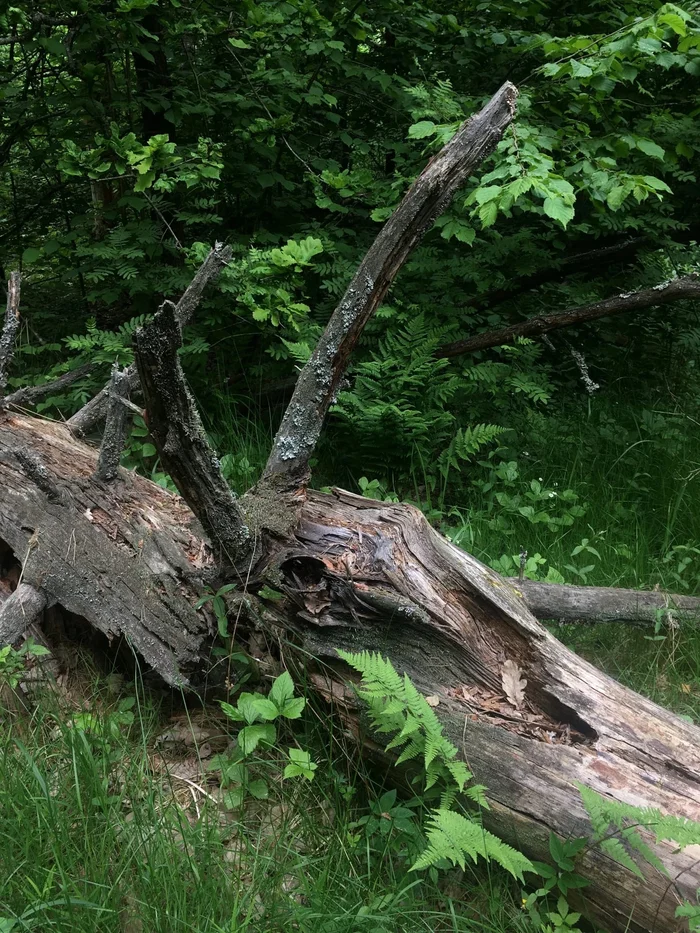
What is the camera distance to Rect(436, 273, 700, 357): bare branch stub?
3660 mm

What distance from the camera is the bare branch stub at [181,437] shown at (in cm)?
166

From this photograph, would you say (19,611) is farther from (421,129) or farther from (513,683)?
(421,129)

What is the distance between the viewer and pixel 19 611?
2535 millimetres

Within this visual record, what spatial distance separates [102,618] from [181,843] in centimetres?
86

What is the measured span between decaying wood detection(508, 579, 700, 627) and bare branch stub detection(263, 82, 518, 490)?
3.59 ft

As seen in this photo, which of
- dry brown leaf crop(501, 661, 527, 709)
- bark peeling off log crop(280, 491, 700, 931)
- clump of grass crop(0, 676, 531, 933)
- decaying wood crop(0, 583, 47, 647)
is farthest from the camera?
decaying wood crop(0, 583, 47, 647)

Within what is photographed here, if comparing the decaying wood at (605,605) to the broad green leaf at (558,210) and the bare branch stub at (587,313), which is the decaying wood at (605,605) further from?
the bare branch stub at (587,313)

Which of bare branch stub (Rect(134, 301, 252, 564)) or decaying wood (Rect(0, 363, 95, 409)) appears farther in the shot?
decaying wood (Rect(0, 363, 95, 409))

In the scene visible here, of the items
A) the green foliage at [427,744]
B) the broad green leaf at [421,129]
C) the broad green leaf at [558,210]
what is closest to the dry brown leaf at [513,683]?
the green foliage at [427,744]

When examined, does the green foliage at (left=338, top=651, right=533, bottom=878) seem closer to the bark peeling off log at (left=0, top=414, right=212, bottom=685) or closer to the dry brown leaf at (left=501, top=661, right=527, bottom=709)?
the dry brown leaf at (left=501, top=661, right=527, bottom=709)

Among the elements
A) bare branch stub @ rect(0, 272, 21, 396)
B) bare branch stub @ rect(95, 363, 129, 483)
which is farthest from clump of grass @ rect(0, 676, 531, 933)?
bare branch stub @ rect(0, 272, 21, 396)

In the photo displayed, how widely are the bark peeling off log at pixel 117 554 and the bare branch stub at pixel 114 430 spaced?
0.07 metres

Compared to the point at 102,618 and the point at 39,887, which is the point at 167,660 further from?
the point at 39,887

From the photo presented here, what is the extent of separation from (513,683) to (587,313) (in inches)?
109
